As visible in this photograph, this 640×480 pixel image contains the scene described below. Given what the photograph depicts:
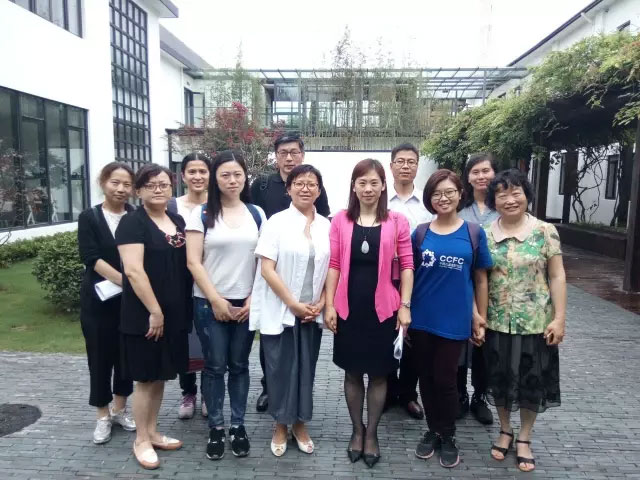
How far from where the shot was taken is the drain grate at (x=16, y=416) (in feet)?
11.2

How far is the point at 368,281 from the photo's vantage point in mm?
2854

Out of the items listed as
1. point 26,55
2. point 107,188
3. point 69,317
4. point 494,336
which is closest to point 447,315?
point 494,336

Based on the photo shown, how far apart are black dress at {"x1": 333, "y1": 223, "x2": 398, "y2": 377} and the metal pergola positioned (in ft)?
51.1

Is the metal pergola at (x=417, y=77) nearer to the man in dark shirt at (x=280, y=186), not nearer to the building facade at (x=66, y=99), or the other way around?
the building facade at (x=66, y=99)

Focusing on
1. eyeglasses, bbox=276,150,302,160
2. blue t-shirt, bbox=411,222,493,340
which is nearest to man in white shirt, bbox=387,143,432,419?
blue t-shirt, bbox=411,222,493,340

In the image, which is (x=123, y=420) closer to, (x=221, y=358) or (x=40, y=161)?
(x=221, y=358)

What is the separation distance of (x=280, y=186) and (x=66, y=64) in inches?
441

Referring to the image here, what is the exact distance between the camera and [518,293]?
2.86 meters

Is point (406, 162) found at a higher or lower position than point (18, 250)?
higher

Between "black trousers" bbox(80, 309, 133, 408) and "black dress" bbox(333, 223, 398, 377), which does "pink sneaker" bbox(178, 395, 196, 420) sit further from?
"black dress" bbox(333, 223, 398, 377)

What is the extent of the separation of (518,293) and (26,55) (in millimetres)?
11520

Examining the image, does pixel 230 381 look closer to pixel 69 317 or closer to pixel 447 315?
→ pixel 447 315

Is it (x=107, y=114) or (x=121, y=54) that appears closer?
(x=107, y=114)

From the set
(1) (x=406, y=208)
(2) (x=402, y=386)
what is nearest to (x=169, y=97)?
(1) (x=406, y=208)
